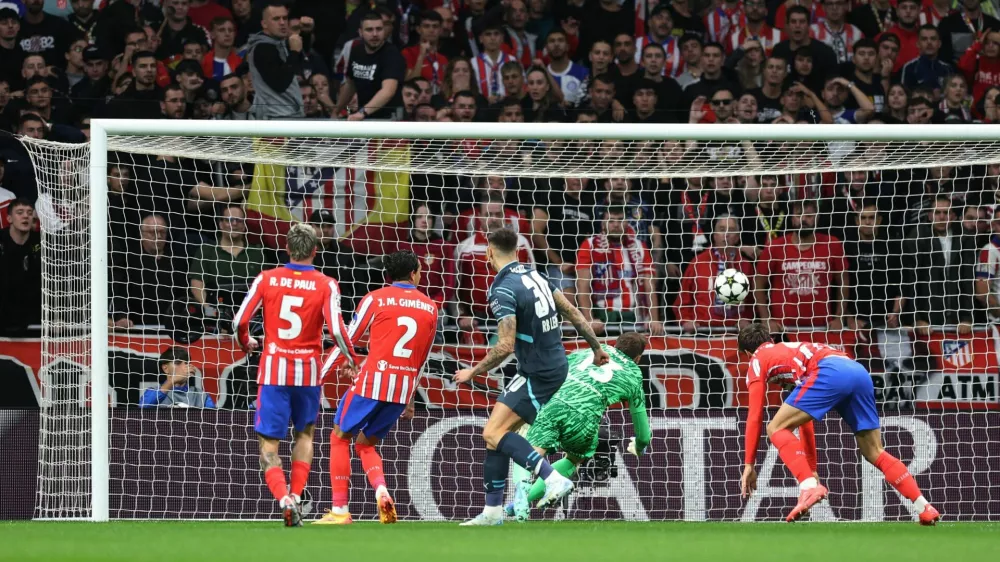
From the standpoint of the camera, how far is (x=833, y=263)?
12391 mm

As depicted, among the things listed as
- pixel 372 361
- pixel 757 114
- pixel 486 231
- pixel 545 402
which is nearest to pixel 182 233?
pixel 486 231

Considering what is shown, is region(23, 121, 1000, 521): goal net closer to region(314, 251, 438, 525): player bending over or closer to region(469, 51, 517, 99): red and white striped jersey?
region(314, 251, 438, 525): player bending over

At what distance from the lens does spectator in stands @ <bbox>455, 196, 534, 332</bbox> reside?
1238 cm

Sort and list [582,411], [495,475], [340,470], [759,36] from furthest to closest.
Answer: [759,36]
[582,411]
[340,470]
[495,475]

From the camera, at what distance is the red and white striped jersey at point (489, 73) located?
14.7 metres

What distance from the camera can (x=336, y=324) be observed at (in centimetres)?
896

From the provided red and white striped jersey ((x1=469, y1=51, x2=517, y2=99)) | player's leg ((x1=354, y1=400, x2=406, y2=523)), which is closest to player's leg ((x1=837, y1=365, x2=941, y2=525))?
player's leg ((x1=354, y1=400, x2=406, y2=523))

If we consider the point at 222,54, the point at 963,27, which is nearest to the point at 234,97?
the point at 222,54

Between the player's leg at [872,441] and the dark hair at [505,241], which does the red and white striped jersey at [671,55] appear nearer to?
the dark hair at [505,241]

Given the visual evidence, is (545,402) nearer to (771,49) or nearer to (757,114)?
(757,114)

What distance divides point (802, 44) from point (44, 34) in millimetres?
8055

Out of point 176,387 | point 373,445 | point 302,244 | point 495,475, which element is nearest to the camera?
point 302,244

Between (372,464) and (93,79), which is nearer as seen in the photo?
(372,464)

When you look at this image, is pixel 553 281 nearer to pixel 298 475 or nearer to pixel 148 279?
pixel 148 279
